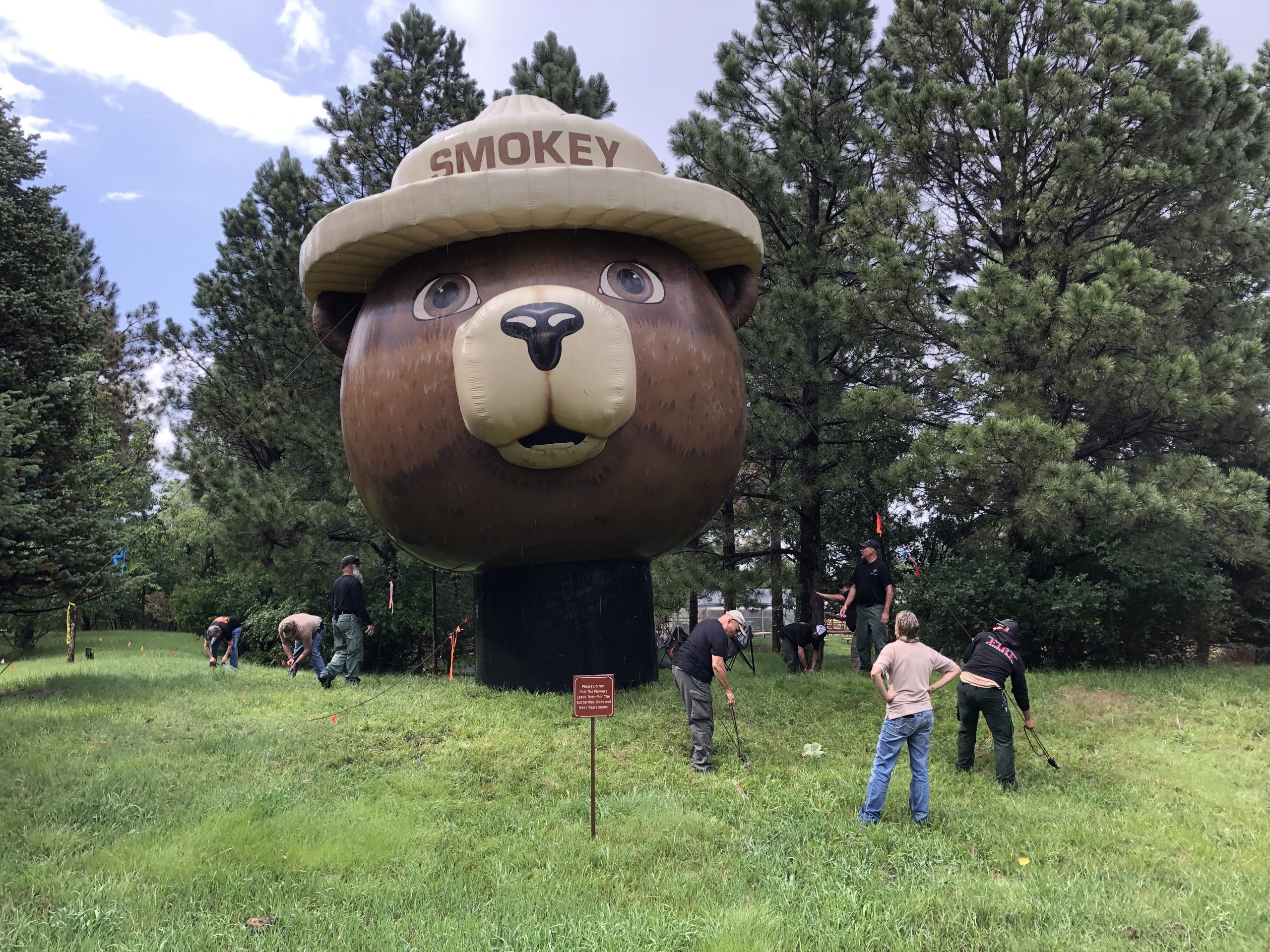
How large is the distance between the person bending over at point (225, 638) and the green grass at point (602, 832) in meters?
4.40

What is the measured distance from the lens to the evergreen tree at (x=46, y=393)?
859 centimetres

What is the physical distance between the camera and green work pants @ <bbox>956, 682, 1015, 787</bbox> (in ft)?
19.2

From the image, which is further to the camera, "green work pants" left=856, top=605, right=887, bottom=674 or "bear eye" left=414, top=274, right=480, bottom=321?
"green work pants" left=856, top=605, right=887, bottom=674

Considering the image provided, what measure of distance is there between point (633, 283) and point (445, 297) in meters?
1.47

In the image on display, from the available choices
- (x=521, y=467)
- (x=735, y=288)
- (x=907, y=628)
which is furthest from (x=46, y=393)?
(x=907, y=628)

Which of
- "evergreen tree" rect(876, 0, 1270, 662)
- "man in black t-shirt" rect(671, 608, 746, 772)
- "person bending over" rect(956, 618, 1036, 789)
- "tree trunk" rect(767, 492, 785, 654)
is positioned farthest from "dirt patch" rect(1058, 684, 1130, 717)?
"tree trunk" rect(767, 492, 785, 654)

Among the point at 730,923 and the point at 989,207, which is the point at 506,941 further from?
the point at 989,207

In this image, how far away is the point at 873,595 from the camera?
29.1 ft

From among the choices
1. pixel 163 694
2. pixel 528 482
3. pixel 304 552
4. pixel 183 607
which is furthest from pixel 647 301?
pixel 183 607

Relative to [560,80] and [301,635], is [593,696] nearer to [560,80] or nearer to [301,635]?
[301,635]

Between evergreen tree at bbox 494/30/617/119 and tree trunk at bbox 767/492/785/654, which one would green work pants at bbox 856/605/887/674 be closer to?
tree trunk at bbox 767/492/785/654

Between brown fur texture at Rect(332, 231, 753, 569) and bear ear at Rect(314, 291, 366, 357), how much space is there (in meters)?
0.55

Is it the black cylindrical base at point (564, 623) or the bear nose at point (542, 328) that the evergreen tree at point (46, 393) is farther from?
the bear nose at point (542, 328)

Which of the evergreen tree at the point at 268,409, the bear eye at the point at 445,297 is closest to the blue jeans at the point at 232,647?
the evergreen tree at the point at 268,409
